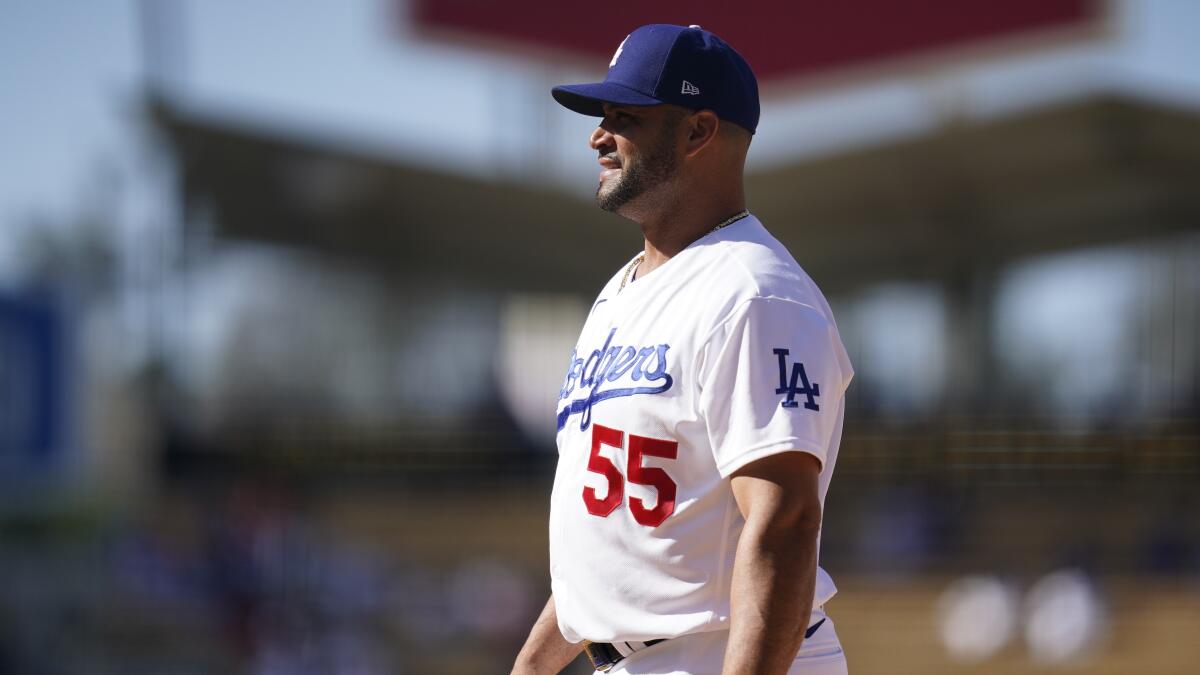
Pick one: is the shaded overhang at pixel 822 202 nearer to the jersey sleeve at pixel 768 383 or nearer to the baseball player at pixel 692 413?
the baseball player at pixel 692 413

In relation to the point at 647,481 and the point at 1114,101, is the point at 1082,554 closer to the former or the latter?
the point at 1114,101

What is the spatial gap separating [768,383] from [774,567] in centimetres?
25

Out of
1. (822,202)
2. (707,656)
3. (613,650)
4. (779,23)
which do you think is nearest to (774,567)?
(707,656)

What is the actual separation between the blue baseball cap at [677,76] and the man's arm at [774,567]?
61 cm

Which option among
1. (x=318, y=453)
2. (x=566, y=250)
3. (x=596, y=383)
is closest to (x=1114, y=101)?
(x=566, y=250)

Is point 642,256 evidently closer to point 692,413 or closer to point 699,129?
point 699,129

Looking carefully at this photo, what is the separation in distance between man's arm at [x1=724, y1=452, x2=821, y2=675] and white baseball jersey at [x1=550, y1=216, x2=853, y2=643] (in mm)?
36

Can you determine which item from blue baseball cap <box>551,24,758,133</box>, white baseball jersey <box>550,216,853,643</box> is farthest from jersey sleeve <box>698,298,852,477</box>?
blue baseball cap <box>551,24,758,133</box>

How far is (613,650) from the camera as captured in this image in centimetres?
231

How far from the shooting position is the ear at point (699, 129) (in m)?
2.35

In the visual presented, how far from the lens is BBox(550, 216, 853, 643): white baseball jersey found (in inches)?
81.9

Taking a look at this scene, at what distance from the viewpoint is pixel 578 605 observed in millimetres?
2312

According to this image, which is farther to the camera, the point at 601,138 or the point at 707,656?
the point at 601,138

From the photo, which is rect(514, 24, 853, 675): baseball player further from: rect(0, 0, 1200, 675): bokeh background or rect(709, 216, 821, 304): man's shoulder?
rect(0, 0, 1200, 675): bokeh background
